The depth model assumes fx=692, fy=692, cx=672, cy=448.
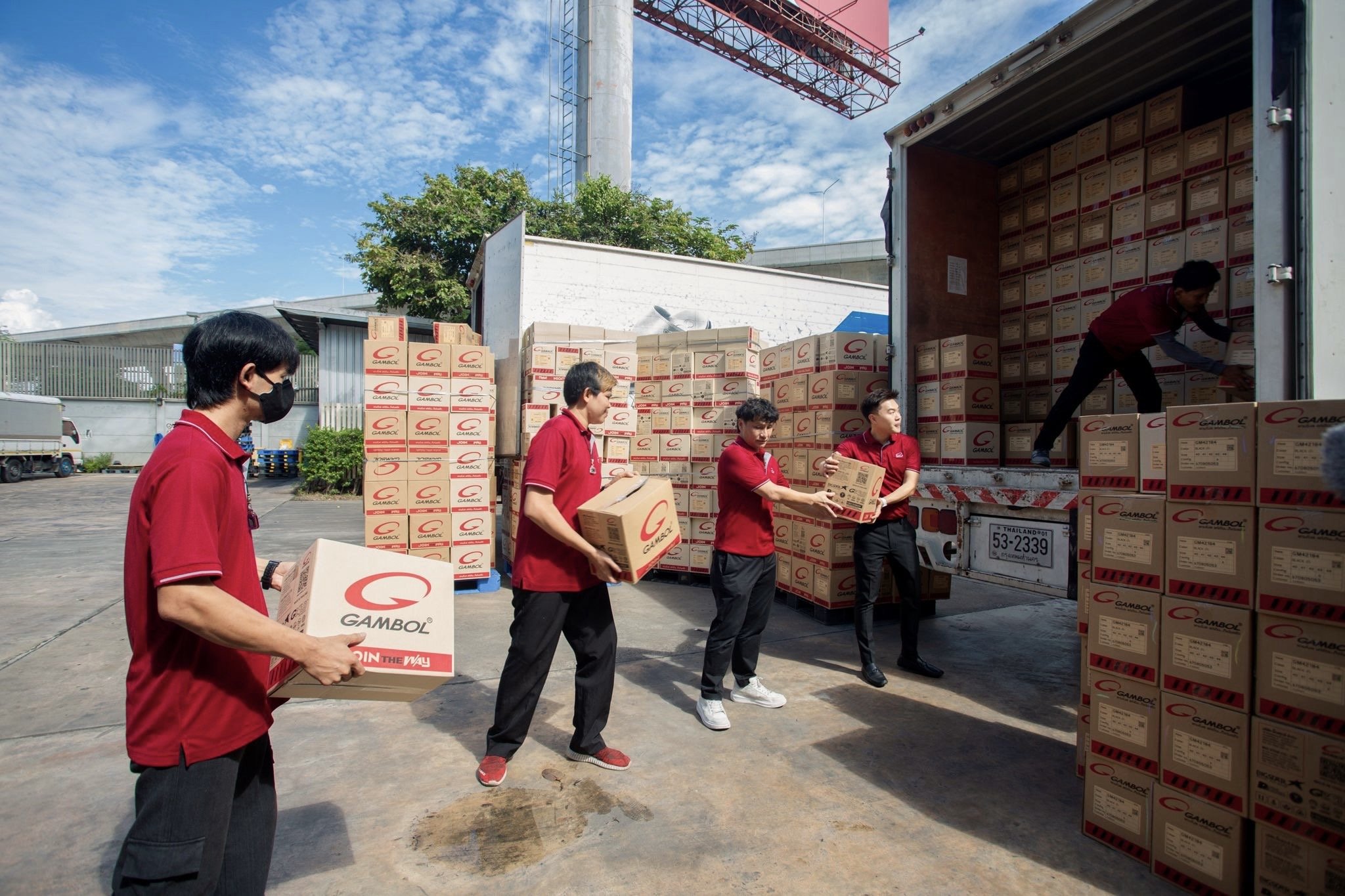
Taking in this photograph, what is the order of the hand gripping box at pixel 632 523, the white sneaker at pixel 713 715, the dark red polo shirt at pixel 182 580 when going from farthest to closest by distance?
1. the white sneaker at pixel 713 715
2. the hand gripping box at pixel 632 523
3. the dark red polo shirt at pixel 182 580

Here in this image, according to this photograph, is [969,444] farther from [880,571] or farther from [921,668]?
[921,668]

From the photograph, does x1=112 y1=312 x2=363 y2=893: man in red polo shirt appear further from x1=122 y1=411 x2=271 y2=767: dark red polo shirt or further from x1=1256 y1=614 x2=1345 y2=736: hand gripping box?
x1=1256 y1=614 x2=1345 y2=736: hand gripping box

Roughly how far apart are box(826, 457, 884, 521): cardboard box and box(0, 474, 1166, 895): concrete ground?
3.92ft

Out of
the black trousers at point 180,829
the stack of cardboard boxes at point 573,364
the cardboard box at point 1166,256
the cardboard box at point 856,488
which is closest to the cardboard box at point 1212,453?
the cardboard box at point 856,488

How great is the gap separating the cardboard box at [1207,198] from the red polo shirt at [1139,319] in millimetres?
793

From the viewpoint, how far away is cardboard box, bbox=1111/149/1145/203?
4.96 m

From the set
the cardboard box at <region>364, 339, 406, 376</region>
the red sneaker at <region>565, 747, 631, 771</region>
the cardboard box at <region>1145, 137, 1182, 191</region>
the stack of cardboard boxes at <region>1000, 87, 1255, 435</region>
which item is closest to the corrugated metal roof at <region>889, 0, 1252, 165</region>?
the stack of cardboard boxes at <region>1000, 87, 1255, 435</region>

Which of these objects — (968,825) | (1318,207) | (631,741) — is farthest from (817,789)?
(1318,207)

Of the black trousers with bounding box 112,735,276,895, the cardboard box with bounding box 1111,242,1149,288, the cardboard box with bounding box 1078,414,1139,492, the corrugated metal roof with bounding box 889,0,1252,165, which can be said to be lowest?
the black trousers with bounding box 112,735,276,895

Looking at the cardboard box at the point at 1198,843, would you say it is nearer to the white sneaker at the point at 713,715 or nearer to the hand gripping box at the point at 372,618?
the white sneaker at the point at 713,715

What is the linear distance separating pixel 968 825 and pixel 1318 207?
2903 mm

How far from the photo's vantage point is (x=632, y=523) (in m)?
3.04

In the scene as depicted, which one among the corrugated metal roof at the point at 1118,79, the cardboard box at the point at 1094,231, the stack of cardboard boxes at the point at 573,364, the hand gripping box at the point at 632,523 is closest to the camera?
the hand gripping box at the point at 632,523

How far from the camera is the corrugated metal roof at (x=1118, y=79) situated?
13.5 ft
